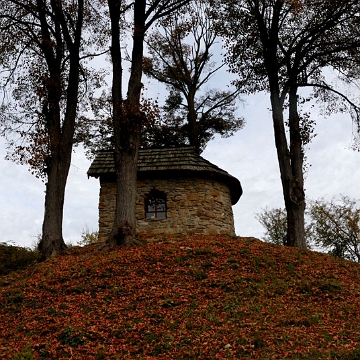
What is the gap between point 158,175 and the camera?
15.7m

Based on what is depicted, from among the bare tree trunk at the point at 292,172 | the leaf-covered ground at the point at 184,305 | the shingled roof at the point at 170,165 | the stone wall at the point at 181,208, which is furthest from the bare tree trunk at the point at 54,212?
the bare tree trunk at the point at 292,172

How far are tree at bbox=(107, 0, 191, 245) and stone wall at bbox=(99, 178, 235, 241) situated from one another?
356 cm

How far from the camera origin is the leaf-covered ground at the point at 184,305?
6.18m

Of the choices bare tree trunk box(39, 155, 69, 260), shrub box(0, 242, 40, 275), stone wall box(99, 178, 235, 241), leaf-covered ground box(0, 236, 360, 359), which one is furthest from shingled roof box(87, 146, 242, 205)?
leaf-covered ground box(0, 236, 360, 359)

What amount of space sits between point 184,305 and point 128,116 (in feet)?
19.9

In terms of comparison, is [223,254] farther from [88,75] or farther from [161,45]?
[161,45]

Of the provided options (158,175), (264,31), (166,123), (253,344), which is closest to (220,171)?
(158,175)

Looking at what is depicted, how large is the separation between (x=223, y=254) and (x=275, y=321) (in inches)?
136

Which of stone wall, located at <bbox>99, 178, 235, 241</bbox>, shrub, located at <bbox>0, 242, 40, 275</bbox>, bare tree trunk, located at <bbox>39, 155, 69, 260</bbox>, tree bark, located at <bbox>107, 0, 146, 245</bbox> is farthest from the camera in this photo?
stone wall, located at <bbox>99, 178, 235, 241</bbox>

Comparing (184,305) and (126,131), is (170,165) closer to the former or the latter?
(126,131)

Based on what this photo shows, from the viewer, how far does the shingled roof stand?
15.4m

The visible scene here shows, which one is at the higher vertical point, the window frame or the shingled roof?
the shingled roof

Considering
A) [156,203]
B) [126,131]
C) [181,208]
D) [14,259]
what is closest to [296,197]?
[181,208]

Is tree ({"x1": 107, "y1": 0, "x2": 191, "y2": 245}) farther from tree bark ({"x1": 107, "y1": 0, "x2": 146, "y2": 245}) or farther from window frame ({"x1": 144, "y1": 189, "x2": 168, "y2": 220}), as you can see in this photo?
window frame ({"x1": 144, "y1": 189, "x2": 168, "y2": 220})
